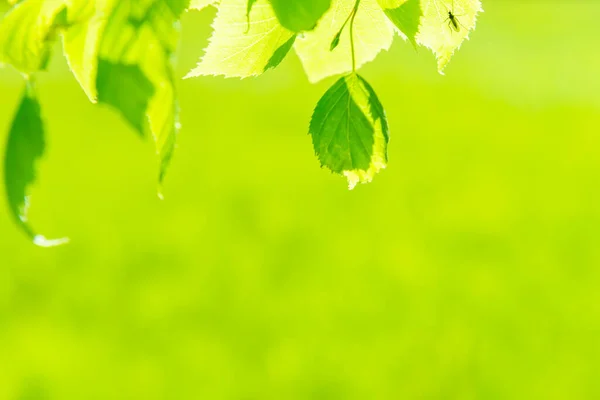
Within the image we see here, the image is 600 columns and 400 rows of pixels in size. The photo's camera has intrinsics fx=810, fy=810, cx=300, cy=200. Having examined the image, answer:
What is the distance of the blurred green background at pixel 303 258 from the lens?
3754 mm

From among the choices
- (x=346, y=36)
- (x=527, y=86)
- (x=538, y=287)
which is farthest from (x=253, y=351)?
(x=527, y=86)

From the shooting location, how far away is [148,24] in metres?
0.52

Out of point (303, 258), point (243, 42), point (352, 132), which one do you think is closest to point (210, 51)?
point (243, 42)

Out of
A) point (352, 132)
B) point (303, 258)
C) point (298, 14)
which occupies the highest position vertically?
point (298, 14)

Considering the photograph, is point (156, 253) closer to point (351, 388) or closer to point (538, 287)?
point (351, 388)

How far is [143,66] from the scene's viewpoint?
0.51 meters

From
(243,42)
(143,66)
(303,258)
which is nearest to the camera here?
(143,66)

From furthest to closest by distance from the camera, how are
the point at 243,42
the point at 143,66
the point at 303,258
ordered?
1. the point at 303,258
2. the point at 243,42
3. the point at 143,66

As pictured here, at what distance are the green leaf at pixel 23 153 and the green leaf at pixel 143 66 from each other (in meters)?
0.07

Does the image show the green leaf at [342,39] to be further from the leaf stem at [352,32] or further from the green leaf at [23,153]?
the green leaf at [23,153]

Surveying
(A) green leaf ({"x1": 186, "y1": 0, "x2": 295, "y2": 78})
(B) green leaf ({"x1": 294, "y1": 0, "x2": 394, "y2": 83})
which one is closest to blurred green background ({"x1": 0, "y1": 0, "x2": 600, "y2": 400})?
(B) green leaf ({"x1": 294, "y1": 0, "x2": 394, "y2": 83})

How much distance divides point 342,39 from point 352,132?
0.35 ft

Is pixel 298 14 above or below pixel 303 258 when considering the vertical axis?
above

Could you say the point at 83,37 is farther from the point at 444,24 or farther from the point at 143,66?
the point at 444,24
